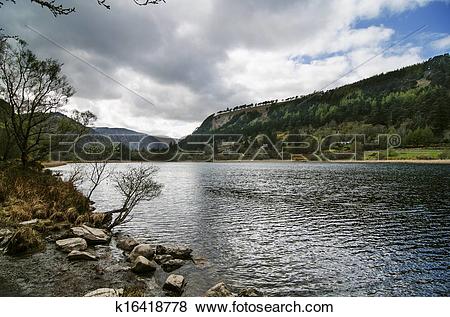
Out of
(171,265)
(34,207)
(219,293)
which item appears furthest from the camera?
(34,207)

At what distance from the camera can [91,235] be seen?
1486 centimetres

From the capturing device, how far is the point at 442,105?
5507 inches

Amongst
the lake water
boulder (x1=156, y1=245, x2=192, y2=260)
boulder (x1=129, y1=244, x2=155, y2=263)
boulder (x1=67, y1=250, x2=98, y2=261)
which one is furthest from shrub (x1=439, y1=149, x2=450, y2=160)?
boulder (x1=67, y1=250, x2=98, y2=261)

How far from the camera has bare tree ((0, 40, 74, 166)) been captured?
80.9ft

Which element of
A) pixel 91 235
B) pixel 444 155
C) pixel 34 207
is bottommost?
pixel 91 235

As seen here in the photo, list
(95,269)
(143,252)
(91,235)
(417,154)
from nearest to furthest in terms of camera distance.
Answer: (95,269) < (143,252) < (91,235) < (417,154)

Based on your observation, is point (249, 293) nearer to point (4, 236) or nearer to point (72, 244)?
point (72, 244)

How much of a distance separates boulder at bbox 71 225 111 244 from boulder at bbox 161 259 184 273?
434cm

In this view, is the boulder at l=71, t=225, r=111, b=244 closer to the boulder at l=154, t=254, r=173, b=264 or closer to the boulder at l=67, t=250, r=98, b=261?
the boulder at l=67, t=250, r=98, b=261

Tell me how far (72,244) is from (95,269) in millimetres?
2899

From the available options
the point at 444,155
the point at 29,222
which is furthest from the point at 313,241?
the point at 444,155

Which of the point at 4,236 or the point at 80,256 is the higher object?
the point at 4,236

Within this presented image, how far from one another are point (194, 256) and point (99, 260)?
13.3 ft
